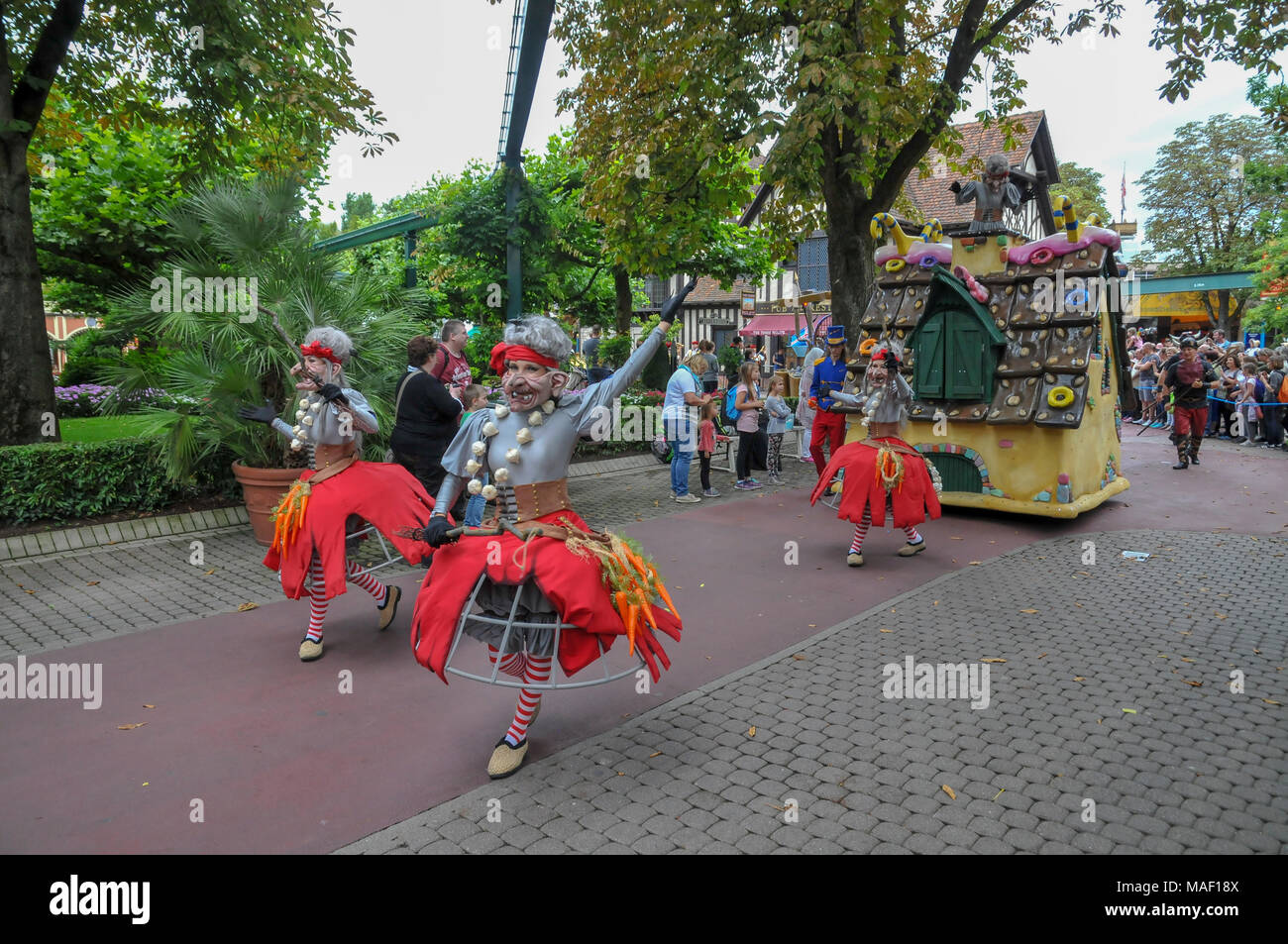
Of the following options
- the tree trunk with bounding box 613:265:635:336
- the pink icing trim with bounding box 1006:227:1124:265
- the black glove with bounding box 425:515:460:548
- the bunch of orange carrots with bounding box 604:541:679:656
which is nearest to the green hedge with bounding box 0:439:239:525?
the black glove with bounding box 425:515:460:548

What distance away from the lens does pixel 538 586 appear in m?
3.81

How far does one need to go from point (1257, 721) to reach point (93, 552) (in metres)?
9.09

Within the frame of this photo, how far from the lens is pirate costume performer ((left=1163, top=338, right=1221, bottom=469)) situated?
13.4 meters

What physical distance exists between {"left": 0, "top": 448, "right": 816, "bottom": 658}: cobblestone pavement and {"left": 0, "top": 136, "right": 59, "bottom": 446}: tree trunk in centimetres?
199

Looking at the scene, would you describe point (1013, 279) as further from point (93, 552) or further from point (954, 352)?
point (93, 552)

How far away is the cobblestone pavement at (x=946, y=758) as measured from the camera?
335 centimetres

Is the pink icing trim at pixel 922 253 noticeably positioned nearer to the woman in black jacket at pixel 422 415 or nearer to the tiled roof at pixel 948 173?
the woman in black jacket at pixel 422 415

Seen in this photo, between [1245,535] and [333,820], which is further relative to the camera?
[1245,535]

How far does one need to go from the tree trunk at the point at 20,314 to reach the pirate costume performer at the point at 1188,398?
50.9 ft

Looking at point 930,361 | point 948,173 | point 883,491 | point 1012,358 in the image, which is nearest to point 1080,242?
point 1012,358

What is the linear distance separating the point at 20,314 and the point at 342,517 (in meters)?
6.35
